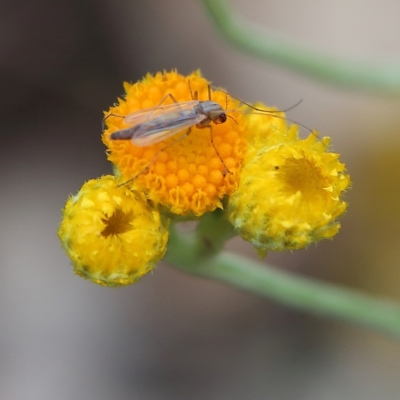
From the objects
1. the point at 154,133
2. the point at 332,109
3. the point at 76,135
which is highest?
the point at 154,133

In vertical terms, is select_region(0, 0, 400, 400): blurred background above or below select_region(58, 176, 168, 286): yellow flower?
below

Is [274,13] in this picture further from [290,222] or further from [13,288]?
[290,222]

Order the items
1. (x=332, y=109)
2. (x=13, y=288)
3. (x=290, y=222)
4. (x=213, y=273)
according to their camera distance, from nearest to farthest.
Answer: (x=290, y=222) < (x=213, y=273) < (x=13, y=288) < (x=332, y=109)

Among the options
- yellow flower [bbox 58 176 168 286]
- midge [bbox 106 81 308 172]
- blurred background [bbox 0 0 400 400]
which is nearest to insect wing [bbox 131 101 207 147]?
midge [bbox 106 81 308 172]

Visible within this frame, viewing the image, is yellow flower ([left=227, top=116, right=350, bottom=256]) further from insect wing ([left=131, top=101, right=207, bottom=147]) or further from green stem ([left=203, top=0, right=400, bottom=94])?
green stem ([left=203, top=0, right=400, bottom=94])

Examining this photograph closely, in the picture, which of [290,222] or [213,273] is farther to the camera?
[213,273]

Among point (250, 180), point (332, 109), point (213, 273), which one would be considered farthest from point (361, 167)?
point (250, 180)

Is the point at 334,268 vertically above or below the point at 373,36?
below
